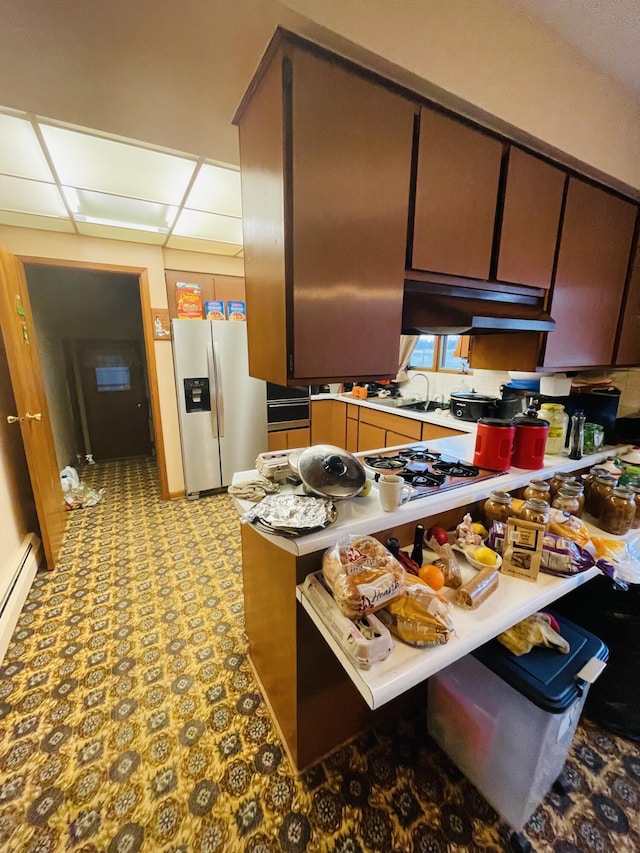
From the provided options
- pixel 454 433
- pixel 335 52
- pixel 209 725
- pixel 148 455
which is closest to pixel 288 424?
pixel 454 433

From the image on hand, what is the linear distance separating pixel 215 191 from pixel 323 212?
147 cm

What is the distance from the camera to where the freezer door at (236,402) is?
10.8ft

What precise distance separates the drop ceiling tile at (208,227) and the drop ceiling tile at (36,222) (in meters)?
0.81

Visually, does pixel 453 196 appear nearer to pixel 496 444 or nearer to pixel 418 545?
pixel 496 444

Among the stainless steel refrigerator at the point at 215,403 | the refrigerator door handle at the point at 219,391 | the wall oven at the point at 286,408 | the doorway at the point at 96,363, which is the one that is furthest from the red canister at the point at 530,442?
the doorway at the point at 96,363

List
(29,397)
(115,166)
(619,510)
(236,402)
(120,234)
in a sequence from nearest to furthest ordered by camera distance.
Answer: (619,510) < (115,166) < (29,397) < (120,234) < (236,402)

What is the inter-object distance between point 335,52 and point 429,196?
48 cm

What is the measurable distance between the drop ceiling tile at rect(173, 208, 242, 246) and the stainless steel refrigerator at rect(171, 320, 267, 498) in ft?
2.36

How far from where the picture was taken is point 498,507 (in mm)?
1292

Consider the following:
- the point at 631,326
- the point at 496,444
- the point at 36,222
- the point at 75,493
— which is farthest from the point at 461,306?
the point at 75,493

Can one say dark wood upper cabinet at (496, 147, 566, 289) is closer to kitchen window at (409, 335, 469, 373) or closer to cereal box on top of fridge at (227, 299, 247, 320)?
kitchen window at (409, 335, 469, 373)

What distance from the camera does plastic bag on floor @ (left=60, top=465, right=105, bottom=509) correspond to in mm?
3197

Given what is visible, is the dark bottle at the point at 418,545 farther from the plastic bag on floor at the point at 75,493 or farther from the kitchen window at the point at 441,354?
the plastic bag on floor at the point at 75,493

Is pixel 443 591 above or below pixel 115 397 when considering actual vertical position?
below
